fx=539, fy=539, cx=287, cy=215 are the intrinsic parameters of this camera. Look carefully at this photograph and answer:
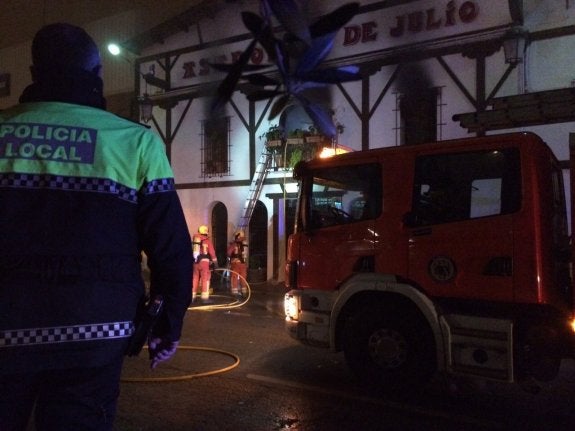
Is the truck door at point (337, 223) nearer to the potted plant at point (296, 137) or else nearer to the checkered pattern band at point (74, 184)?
the checkered pattern band at point (74, 184)

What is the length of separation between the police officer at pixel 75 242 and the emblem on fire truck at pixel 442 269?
3.61 metres

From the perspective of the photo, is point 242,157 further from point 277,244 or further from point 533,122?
point 533,122

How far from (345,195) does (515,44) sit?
8516mm

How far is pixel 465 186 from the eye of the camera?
5.16 m

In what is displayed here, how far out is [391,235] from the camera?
5.45 meters

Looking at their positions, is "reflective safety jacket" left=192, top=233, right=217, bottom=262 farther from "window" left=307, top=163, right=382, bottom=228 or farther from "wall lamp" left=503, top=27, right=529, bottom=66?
"wall lamp" left=503, top=27, right=529, bottom=66

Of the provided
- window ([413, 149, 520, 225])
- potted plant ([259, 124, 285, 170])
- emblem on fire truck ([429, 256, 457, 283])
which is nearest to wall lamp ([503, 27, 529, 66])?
potted plant ([259, 124, 285, 170])

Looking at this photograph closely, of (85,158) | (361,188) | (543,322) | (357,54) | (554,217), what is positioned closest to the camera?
(85,158)

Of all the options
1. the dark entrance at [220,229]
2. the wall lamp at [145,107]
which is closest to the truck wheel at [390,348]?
the dark entrance at [220,229]

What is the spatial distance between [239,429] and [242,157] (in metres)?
13.7

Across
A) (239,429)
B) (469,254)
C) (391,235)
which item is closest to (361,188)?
(391,235)

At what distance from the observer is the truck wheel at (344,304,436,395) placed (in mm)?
5219

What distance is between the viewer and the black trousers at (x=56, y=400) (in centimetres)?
173

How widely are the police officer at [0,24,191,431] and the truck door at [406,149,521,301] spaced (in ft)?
11.8
